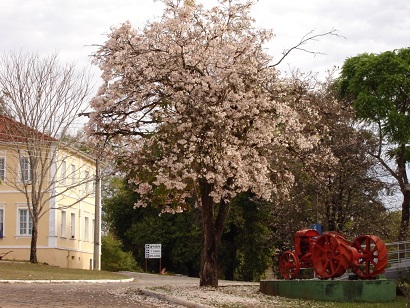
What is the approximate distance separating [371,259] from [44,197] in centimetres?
3148

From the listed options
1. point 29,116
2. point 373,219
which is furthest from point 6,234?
point 373,219

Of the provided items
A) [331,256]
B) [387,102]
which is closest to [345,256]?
[331,256]

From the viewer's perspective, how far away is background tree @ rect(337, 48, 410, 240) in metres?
40.8

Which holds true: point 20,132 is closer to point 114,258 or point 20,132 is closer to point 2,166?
point 2,166

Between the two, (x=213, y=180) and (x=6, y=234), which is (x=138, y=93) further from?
(x=6, y=234)

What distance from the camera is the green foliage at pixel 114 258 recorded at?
202 feet

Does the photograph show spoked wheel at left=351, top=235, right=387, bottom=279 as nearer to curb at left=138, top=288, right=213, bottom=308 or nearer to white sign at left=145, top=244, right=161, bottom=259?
curb at left=138, top=288, right=213, bottom=308

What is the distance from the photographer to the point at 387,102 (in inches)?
1654

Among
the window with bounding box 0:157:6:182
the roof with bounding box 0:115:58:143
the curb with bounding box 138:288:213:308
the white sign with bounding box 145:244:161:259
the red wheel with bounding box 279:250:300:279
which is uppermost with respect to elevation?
the roof with bounding box 0:115:58:143

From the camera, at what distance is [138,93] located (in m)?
25.3

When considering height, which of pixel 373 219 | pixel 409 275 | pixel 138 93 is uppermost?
pixel 138 93

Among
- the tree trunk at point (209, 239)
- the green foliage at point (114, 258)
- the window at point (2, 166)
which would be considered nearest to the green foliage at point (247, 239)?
the green foliage at point (114, 258)

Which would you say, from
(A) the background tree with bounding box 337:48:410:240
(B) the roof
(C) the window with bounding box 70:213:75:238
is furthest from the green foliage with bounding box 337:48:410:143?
(C) the window with bounding box 70:213:75:238

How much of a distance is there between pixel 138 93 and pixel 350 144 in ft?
51.6
